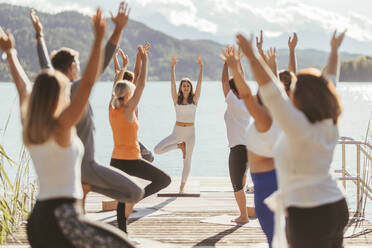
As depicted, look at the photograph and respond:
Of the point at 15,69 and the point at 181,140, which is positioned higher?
the point at 15,69

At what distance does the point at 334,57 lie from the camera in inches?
143

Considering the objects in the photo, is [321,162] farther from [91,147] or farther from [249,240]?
[249,240]

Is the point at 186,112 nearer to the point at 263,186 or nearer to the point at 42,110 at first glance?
the point at 263,186

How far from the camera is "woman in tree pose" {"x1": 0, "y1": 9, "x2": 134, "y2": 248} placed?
286 centimetres

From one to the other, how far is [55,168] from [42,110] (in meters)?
0.29

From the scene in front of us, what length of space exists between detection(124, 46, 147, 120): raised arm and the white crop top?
160cm

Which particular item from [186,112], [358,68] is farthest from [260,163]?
[358,68]

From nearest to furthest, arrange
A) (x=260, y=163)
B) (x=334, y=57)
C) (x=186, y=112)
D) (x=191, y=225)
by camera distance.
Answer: (x=334, y=57) < (x=260, y=163) < (x=191, y=225) < (x=186, y=112)

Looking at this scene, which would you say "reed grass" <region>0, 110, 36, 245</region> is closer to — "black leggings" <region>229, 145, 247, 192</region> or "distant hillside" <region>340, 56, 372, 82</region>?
"black leggings" <region>229, 145, 247, 192</region>

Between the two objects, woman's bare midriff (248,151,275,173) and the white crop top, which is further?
woman's bare midriff (248,151,275,173)

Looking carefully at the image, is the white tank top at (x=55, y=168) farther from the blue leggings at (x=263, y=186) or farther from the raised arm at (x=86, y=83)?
the blue leggings at (x=263, y=186)

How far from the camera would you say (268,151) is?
3768 millimetres

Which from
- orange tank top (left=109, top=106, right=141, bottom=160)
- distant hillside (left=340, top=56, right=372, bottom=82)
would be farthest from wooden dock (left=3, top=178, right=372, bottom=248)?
distant hillside (left=340, top=56, right=372, bottom=82)

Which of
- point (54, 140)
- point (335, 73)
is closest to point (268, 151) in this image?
point (335, 73)
